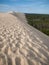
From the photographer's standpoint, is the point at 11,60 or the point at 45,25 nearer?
the point at 11,60

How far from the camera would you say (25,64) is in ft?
8.86

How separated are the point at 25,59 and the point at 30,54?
36 cm

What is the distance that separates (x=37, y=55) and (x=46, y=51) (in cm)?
42

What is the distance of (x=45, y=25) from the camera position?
9169cm

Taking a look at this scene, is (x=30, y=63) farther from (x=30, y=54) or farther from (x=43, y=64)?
(x=30, y=54)

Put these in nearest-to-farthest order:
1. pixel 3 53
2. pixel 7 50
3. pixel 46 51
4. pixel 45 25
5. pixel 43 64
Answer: pixel 43 64, pixel 3 53, pixel 7 50, pixel 46 51, pixel 45 25

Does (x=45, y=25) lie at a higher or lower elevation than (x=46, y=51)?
lower

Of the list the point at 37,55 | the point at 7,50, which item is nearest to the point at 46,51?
the point at 37,55

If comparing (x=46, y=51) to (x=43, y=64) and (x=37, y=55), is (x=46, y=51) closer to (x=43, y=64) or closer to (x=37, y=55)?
(x=37, y=55)

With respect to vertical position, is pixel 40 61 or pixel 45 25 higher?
pixel 40 61

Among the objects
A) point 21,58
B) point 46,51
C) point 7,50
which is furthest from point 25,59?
point 46,51

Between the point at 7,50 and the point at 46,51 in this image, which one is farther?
the point at 46,51

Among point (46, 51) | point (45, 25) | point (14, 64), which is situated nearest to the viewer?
point (14, 64)

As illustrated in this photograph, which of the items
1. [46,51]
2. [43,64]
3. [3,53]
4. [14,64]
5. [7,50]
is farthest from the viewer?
[46,51]
